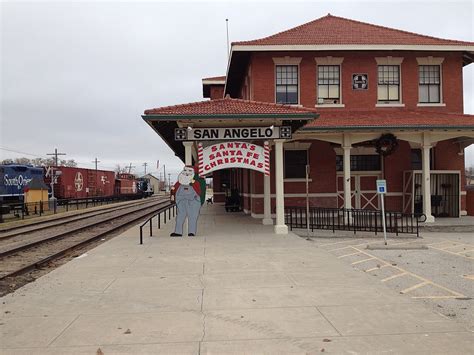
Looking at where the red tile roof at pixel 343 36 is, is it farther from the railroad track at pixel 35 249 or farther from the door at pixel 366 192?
the railroad track at pixel 35 249

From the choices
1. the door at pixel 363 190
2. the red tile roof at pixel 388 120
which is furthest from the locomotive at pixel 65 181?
the door at pixel 363 190

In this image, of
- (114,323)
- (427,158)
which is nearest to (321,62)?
(427,158)

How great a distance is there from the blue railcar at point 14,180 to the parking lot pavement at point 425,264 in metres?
24.0

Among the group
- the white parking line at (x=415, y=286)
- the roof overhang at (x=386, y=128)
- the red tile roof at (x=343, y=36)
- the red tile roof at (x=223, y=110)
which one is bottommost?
the white parking line at (x=415, y=286)

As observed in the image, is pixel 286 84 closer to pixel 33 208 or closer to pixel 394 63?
pixel 394 63

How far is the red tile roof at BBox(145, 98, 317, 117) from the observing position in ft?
47.5

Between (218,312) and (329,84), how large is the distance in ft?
60.2

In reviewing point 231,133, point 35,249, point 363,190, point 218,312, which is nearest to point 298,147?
point 363,190

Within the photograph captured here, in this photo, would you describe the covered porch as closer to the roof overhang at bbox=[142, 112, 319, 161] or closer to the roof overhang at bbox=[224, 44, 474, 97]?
the roof overhang at bbox=[142, 112, 319, 161]

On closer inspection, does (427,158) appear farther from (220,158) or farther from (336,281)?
(336,281)

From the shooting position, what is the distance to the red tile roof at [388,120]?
61.0 ft

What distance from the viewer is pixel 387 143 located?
1942cm

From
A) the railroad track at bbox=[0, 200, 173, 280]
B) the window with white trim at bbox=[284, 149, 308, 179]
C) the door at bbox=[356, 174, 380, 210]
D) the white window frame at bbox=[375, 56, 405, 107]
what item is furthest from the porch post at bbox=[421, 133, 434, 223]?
the railroad track at bbox=[0, 200, 173, 280]

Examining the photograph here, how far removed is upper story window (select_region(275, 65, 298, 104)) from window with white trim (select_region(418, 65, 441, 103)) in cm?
661
